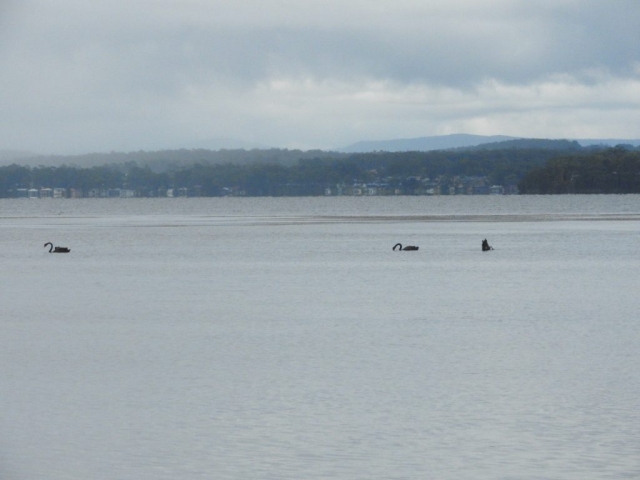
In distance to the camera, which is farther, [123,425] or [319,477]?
[123,425]

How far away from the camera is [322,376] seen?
18453 mm

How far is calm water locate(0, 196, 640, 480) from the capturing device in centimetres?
1319

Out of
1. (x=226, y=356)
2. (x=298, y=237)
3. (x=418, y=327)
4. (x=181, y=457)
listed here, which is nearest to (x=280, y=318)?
(x=418, y=327)

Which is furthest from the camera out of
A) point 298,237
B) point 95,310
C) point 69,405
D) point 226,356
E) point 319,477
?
point 298,237

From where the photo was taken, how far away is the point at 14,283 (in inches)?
1521

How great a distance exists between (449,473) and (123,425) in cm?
480

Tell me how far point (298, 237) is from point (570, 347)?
50955 millimetres

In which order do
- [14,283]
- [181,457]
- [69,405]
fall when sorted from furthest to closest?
[14,283] → [69,405] → [181,457]

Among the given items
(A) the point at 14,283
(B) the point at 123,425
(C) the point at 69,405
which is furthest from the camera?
(A) the point at 14,283

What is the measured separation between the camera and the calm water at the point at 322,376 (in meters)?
13.2

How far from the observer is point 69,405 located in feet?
53.5

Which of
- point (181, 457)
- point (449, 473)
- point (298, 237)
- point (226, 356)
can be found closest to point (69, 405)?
point (181, 457)

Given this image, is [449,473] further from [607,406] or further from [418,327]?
[418,327]

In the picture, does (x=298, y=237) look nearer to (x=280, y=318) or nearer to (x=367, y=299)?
(x=367, y=299)
